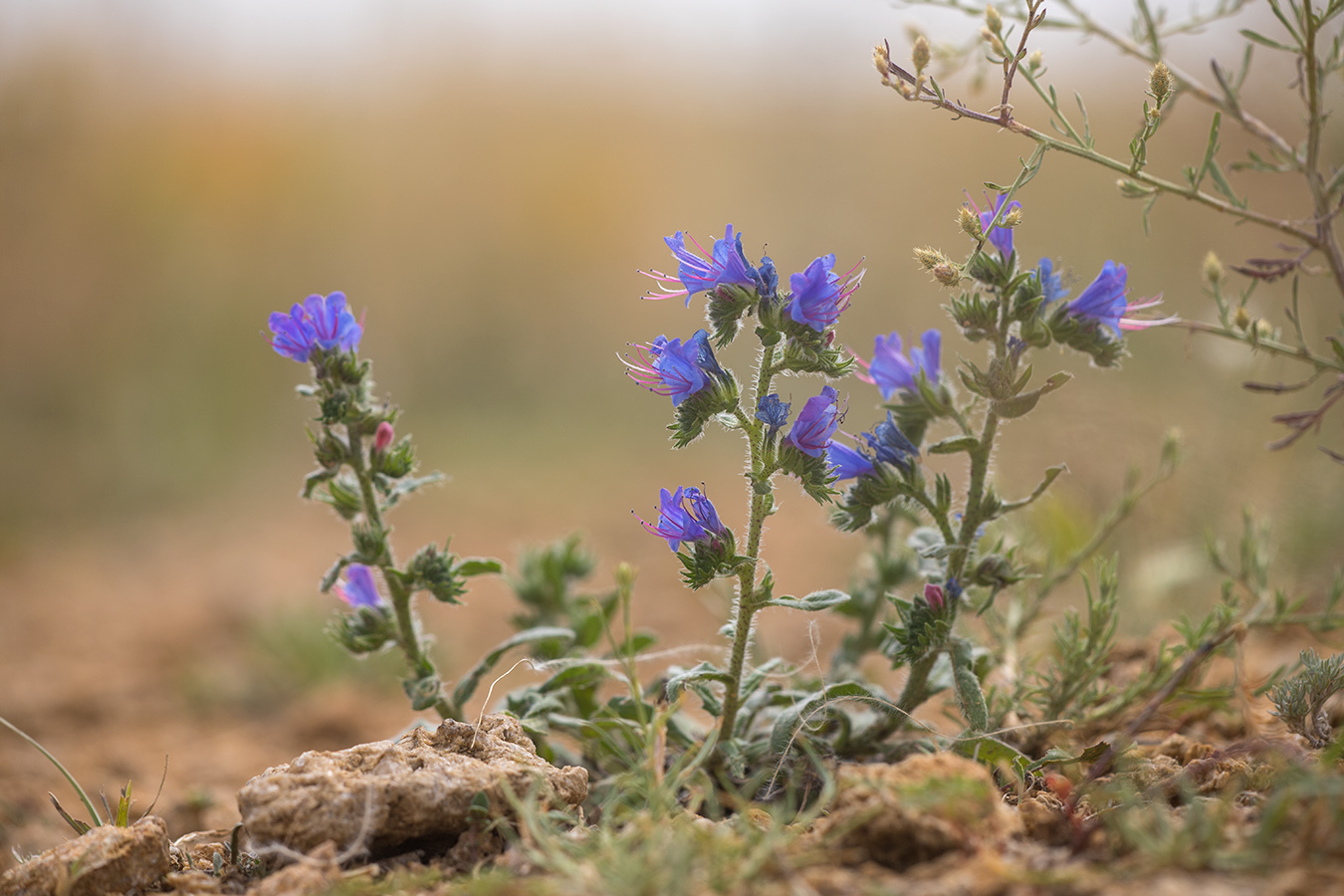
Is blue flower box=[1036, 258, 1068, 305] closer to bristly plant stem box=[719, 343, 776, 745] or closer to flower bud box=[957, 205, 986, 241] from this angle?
flower bud box=[957, 205, 986, 241]

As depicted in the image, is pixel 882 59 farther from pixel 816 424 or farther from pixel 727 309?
pixel 816 424

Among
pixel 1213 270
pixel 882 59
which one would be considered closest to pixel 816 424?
pixel 882 59

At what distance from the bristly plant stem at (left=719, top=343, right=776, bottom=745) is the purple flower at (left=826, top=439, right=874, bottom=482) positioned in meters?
0.14

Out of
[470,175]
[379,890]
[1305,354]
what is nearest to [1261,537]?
[1305,354]

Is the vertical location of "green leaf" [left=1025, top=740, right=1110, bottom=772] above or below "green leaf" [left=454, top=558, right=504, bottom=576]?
below

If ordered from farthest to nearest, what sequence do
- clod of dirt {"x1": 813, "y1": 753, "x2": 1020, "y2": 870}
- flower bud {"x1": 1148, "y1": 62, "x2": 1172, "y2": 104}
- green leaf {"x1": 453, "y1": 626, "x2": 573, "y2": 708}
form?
green leaf {"x1": 453, "y1": 626, "x2": 573, "y2": 708}
flower bud {"x1": 1148, "y1": 62, "x2": 1172, "y2": 104}
clod of dirt {"x1": 813, "y1": 753, "x2": 1020, "y2": 870}

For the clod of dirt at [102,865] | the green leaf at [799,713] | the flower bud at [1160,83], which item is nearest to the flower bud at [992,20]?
the flower bud at [1160,83]

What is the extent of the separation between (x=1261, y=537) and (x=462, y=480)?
17.2 feet

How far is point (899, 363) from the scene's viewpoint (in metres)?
1.90

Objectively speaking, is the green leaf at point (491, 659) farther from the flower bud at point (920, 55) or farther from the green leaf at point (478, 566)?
the flower bud at point (920, 55)

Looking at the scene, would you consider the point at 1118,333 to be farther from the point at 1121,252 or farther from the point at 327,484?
the point at 1121,252

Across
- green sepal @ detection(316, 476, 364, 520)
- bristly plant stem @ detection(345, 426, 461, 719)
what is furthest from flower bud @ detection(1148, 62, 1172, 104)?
green sepal @ detection(316, 476, 364, 520)

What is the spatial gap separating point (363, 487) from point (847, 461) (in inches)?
39.7

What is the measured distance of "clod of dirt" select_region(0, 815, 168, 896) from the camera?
1.64m
